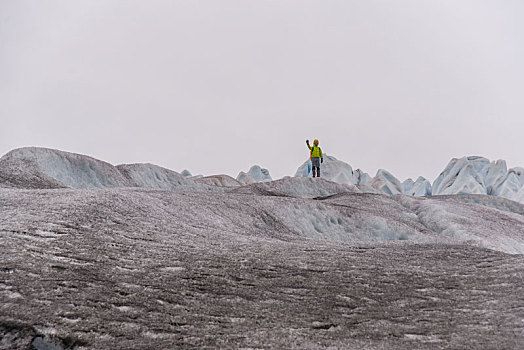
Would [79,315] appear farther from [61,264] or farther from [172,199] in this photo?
[172,199]

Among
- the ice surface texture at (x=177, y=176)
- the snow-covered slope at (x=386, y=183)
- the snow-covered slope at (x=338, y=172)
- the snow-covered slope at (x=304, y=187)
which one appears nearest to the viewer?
the ice surface texture at (x=177, y=176)

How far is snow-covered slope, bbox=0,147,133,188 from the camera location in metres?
21.5

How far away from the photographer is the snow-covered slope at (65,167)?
21.5 metres

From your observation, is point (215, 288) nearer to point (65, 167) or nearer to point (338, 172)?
point (65, 167)

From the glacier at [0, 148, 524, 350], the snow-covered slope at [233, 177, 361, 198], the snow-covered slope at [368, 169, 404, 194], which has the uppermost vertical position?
the snow-covered slope at [368, 169, 404, 194]

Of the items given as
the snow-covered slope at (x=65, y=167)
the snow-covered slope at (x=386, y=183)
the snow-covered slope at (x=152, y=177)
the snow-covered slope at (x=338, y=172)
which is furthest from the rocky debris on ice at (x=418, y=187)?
the snow-covered slope at (x=65, y=167)

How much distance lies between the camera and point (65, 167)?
27156 mm

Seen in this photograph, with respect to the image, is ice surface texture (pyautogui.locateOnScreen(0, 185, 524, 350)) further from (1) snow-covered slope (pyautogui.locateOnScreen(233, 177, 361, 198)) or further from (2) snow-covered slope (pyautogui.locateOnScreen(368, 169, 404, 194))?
(2) snow-covered slope (pyautogui.locateOnScreen(368, 169, 404, 194))

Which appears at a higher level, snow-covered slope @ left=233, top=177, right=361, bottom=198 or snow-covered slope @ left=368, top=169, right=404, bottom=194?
snow-covered slope @ left=368, top=169, right=404, bottom=194

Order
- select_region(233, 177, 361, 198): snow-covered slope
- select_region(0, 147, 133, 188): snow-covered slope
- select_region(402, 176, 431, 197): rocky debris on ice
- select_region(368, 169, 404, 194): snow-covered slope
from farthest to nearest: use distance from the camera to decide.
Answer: select_region(402, 176, 431, 197): rocky debris on ice → select_region(368, 169, 404, 194): snow-covered slope → select_region(233, 177, 361, 198): snow-covered slope → select_region(0, 147, 133, 188): snow-covered slope

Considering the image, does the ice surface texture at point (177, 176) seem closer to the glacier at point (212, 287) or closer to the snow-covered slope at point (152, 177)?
the snow-covered slope at point (152, 177)

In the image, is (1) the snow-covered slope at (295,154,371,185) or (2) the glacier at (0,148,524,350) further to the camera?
(1) the snow-covered slope at (295,154,371,185)

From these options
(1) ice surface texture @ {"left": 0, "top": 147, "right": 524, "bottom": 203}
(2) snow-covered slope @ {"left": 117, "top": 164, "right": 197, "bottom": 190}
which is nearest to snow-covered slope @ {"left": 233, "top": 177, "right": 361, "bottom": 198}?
(1) ice surface texture @ {"left": 0, "top": 147, "right": 524, "bottom": 203}

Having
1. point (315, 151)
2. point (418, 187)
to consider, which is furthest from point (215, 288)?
point (418, 187)
